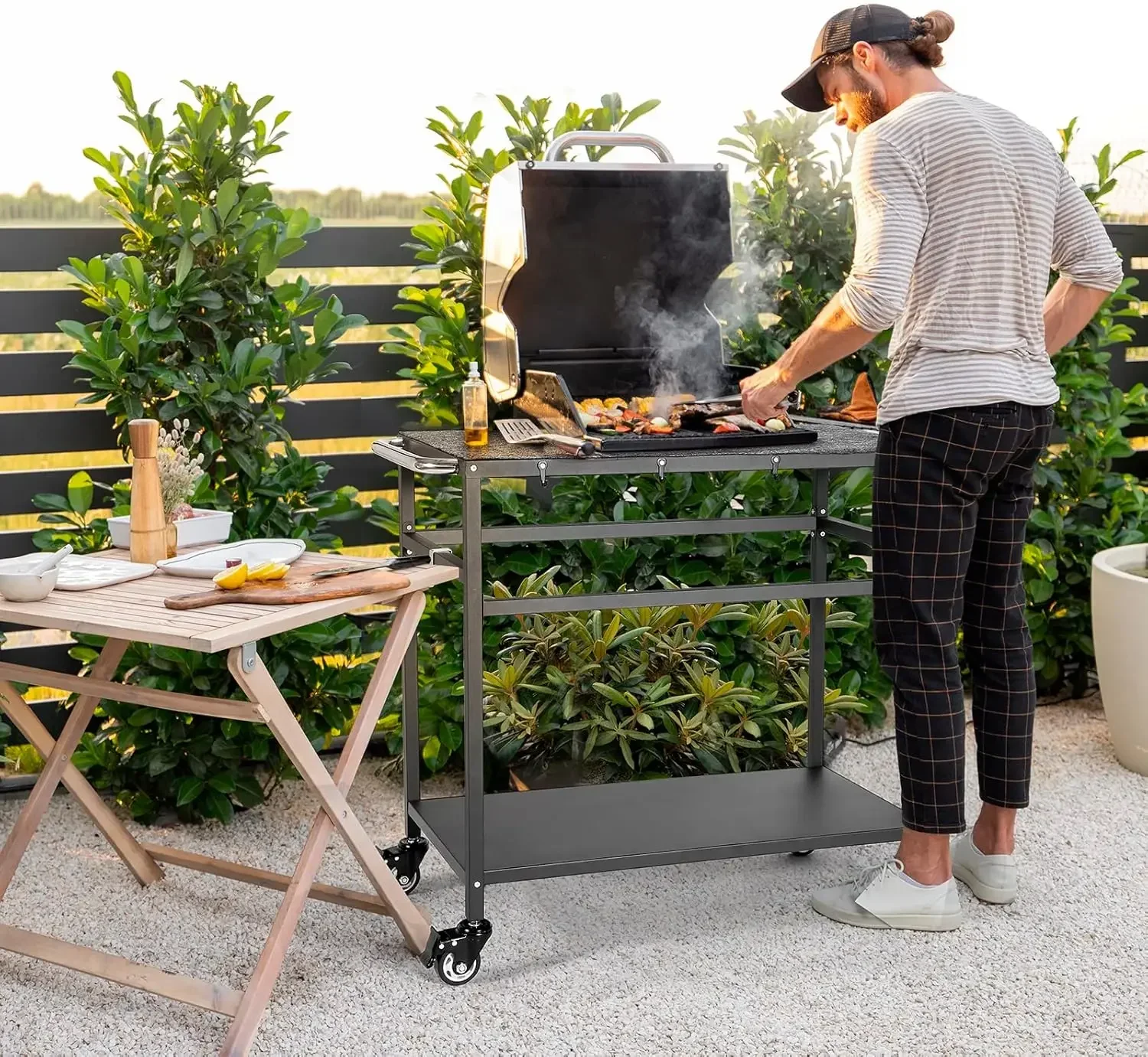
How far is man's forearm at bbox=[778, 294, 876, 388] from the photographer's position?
2393 millimetres

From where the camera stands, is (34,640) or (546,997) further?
(34,640)

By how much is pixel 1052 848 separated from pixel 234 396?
2.13 metres

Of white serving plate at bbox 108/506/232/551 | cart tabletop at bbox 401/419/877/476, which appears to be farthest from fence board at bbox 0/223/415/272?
cart tabletop at bbox 401/419/877/476

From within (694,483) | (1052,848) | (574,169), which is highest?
(574,169)

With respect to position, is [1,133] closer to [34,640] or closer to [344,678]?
[34,640]

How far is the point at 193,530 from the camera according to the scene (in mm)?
2637

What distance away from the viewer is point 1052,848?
3.05 meters

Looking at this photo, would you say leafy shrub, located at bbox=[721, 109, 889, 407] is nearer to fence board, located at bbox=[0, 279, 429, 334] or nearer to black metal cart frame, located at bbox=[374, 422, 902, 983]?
black metal cart frame, located at bbox=[374, 422, 902, 983]

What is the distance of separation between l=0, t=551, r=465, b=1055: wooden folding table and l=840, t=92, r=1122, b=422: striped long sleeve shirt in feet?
3.04

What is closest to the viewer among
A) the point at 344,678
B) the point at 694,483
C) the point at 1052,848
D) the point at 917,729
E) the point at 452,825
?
the point at 917,729

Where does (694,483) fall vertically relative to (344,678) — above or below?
above

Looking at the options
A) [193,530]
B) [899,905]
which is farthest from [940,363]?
[193,530]

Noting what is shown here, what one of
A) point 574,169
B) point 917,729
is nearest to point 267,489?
point 574,169

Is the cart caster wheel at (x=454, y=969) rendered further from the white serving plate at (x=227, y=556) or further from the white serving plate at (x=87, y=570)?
the white serving plate at (x=87, y=570)
